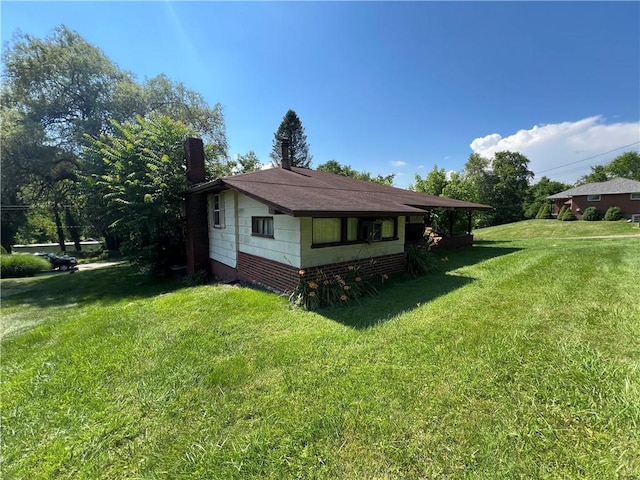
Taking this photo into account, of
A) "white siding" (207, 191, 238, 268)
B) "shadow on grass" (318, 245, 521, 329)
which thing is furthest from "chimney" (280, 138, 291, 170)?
"shadow on grass" (318, 245, 521, 329)

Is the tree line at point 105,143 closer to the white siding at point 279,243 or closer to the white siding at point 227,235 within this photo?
the white siding at point 227,235

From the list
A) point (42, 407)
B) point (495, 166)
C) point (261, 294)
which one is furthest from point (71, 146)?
point (495, 166)

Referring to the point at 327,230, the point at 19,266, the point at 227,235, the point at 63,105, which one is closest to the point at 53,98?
the point at 63,105

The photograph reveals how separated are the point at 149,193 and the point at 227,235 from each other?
376cm

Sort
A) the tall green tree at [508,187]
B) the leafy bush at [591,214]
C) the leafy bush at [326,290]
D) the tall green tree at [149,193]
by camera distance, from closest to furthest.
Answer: the leafy bush at [326,290] < the tall green tree at [149,193] < the leafy bush at [591,214] < the tall green tree at [508,187]

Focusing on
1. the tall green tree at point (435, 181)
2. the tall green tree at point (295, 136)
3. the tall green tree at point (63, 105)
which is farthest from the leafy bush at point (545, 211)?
the tall green tree at point (63, 105)

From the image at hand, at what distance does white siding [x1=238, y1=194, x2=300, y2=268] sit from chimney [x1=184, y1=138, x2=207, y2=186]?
3592 mm

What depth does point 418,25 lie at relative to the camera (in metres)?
10.8

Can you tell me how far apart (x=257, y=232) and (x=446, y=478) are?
6779 mm

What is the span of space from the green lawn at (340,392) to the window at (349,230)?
1.85m

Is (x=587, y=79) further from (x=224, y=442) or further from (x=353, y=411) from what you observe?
(x=224, y=442)

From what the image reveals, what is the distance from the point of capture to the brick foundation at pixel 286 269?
257 inches

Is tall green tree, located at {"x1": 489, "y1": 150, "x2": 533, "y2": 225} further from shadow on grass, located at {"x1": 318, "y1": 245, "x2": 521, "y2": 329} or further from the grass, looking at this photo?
shadow on grass, located at {"x1": 318, "y1": 245, "x2": 521, "y2": 329}

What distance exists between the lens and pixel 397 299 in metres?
5.98
